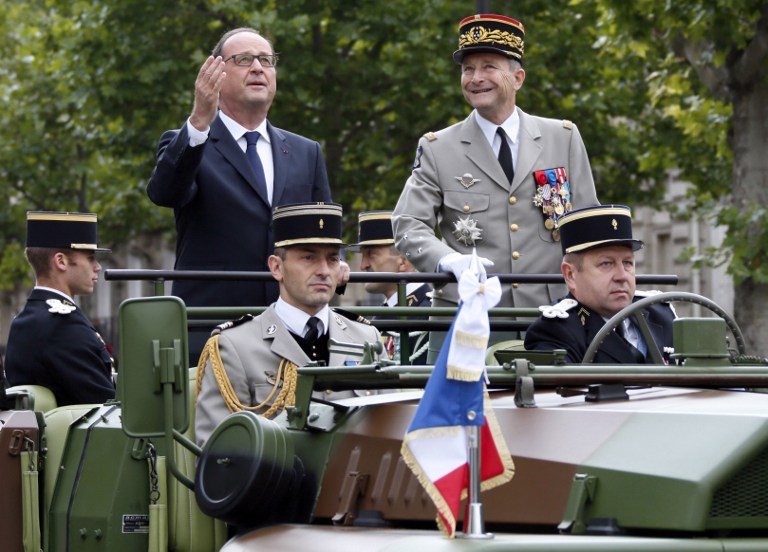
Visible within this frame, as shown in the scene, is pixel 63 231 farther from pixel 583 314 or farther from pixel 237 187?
pixel 583 314

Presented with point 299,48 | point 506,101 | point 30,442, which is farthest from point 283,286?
point 299,48

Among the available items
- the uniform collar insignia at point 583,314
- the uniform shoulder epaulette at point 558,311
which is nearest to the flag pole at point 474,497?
the uniform shoulder epaulette at point 558,311

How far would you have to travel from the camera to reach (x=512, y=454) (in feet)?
14.4

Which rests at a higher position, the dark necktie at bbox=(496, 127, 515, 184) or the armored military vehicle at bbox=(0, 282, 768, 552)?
the dark necktie at bbox=(496, 127, 515, 184)

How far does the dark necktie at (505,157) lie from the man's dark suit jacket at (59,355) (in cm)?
204

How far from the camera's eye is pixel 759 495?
419cm

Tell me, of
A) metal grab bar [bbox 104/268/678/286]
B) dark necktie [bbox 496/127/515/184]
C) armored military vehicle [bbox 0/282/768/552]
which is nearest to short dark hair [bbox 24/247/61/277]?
metal grab bar [bbox 104/268/678/286]

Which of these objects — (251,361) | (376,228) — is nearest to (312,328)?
Result: (251,361)

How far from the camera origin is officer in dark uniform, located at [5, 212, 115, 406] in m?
7.89

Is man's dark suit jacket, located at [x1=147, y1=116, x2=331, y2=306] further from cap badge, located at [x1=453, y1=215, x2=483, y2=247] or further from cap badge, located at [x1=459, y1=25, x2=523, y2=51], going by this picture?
cap badge, located at [x1=459, y1=25, x2=523, y2=51]

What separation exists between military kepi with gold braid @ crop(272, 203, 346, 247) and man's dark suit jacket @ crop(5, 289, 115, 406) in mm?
1863

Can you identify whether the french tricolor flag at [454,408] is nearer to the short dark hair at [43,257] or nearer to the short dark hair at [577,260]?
the short dark hair at [577,260]

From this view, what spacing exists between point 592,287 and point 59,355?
2.85m

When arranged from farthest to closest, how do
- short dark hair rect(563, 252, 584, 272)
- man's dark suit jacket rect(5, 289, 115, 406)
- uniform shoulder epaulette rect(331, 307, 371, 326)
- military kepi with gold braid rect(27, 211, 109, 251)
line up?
military kepi with gold braid rect(27, 211, 109, 251), man's dark suit jacket rect(5, 289, 115, 406), uniform shoulder epaulette rect(331, 307, 371, 326), short dark hair rect(563, 252, 584, 272)
